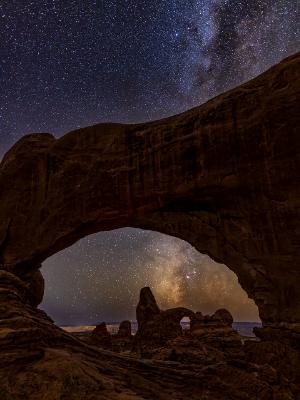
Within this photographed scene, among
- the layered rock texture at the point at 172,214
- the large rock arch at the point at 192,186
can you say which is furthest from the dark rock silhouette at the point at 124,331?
the layered rock texture at the point at 172,214

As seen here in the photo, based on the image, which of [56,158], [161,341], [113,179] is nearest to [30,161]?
[56,158]

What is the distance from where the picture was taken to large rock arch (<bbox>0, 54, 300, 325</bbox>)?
14.4m

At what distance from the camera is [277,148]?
48.2ft

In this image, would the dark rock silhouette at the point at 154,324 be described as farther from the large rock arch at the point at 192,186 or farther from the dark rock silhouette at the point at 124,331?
the large rock arch at the point at 192,186

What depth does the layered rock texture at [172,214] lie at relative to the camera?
37.3 ft

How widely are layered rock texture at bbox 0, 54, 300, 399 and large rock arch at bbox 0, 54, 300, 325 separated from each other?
0.06 metres

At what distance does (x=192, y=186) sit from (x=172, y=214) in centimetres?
219

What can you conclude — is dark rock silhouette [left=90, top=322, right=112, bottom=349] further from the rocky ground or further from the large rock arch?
the rocky ground

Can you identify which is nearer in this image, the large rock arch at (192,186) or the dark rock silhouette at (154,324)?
the large rock arch at (192,186)

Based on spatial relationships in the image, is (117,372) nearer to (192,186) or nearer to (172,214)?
(172,214)

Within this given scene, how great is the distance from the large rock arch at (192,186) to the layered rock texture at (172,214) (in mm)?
59

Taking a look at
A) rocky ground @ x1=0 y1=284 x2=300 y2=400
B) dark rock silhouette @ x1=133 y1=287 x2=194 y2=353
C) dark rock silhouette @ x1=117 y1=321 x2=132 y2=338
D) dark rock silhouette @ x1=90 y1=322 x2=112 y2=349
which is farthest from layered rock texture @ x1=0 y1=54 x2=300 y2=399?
dark rock silhouette @ x1=117 y1=321 x2=132 y2=338

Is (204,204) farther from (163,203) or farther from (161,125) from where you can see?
(161,125)

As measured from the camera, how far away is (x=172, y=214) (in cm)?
1834
